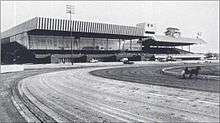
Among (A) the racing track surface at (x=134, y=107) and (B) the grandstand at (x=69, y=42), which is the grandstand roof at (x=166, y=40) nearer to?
(B) the grandstand at (x=69, y=42)

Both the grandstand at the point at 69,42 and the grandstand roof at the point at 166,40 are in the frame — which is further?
the grandstand roof at the point at 166,40

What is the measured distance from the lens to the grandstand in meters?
69.7

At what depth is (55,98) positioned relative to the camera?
49.4ft

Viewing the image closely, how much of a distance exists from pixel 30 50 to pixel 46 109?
60.6m

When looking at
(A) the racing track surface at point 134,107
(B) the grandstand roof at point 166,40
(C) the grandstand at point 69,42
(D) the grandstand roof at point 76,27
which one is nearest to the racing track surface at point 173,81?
(A) the racing track surface at point 134,107

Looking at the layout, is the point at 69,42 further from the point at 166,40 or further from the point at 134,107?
the point at 134,107

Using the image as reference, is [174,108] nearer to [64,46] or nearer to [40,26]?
[40,26]

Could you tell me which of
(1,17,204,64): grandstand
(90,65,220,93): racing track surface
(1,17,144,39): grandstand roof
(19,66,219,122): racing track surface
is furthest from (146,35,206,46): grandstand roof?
(19,66,219,122): racing track surface

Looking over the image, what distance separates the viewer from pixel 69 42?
82.4 meters

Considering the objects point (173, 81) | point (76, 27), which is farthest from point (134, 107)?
point (76, 27)

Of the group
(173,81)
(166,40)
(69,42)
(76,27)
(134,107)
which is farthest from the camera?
(166,40)

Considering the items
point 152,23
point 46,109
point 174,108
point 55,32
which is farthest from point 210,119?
point 152,23

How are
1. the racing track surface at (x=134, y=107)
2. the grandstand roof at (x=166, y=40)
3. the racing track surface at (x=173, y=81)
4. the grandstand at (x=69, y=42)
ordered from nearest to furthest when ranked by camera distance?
the racing track surface at (x=134, y=107), the racing track surface at (x=173, y=81), the grandstand at (x=69, y=42), the grandstand roof at (x=166, y=40)

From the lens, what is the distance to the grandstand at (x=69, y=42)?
69.7 m
